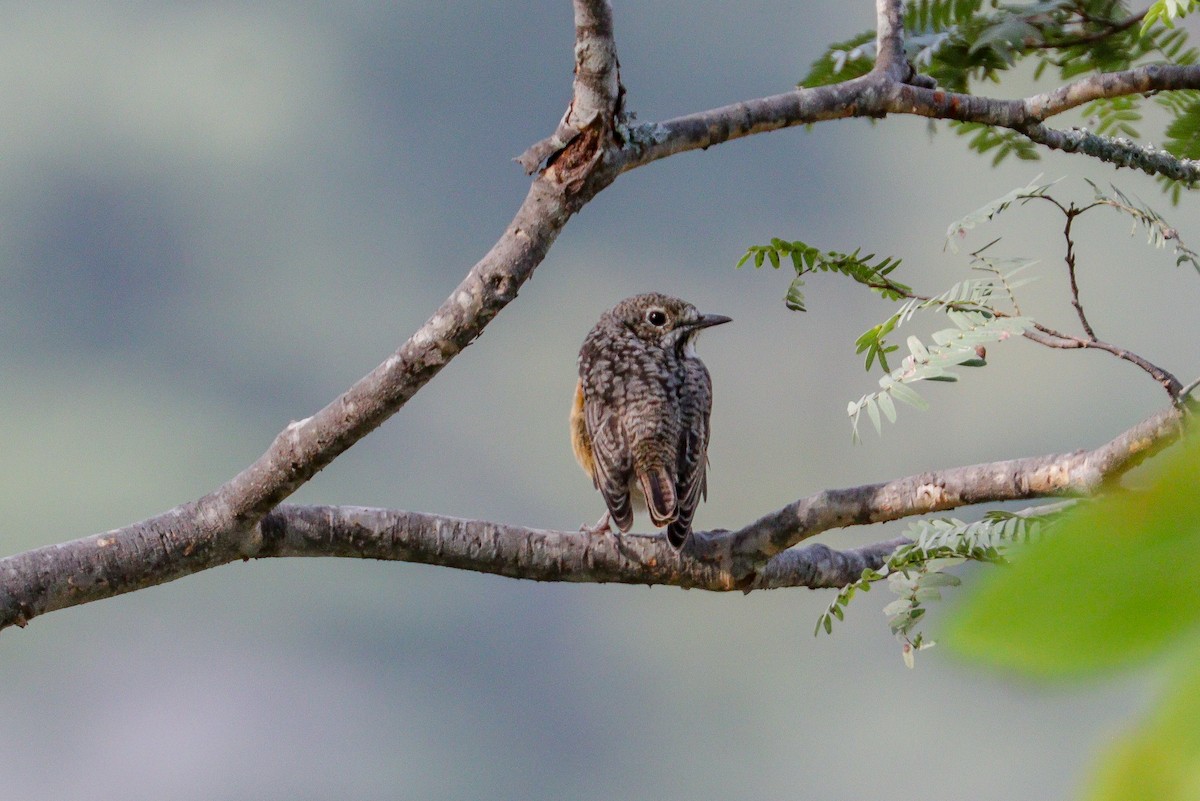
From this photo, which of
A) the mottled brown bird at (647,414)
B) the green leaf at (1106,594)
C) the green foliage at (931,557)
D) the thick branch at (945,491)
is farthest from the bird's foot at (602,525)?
the green leaf at (1106,594)

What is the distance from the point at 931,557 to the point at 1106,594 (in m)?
1.89

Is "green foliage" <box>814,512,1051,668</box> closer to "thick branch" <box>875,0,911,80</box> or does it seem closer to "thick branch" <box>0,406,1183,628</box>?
"thick branch" <box>0,406,1183,628</box>

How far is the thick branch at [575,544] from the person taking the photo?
7.05 ft

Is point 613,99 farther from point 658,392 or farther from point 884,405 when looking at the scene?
point 658,392

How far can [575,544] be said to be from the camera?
2570mm

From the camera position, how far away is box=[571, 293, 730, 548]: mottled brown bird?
2977mm

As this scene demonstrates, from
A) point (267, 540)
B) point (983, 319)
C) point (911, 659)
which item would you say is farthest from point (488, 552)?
point (983, 319)

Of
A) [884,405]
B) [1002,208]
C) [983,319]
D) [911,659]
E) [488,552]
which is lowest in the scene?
[911,659]

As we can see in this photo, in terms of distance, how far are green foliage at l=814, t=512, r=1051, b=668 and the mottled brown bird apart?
678mm

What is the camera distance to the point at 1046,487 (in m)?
2.31

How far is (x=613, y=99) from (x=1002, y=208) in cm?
74

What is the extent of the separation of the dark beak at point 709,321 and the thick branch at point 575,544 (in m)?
1.06

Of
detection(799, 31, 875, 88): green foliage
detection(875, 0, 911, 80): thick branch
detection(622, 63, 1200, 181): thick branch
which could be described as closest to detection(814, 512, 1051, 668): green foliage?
detection(622, 63, 1200, 181): thick branch

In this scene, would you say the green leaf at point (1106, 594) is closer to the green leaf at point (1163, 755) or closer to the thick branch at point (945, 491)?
the green leaf at point (1163, 755)
